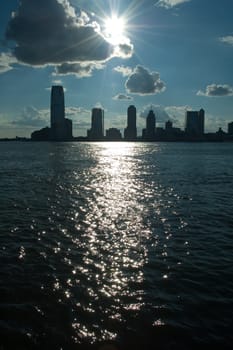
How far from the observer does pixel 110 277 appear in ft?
53.6

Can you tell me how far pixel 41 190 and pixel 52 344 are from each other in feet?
115

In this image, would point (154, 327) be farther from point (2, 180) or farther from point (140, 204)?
point (2, 180)

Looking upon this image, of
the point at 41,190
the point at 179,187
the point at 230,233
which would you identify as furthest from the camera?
the point at 179,187

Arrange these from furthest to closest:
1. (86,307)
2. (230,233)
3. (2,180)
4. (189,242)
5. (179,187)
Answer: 1. (2,180)
2. (179,187)
3. (230,233)
4. (189,242)
5. (86,307)

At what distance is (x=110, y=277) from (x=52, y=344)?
5.47 meters

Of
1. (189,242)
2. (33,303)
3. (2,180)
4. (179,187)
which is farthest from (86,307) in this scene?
(2,180)

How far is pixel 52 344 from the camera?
36.8 feet

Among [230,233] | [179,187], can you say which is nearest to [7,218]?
[230,233]

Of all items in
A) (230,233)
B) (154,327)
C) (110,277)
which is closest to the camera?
(154,327)

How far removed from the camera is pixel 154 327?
12.2m

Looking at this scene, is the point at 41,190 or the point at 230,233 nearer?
the point at 230,233

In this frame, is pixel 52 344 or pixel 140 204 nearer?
pixel 52 344

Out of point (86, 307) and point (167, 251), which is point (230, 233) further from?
point (86, 307)

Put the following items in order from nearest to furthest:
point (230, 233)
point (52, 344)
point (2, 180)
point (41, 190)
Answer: point (52, 344), point (230, 233), point (41, 190), point (2, 180)
